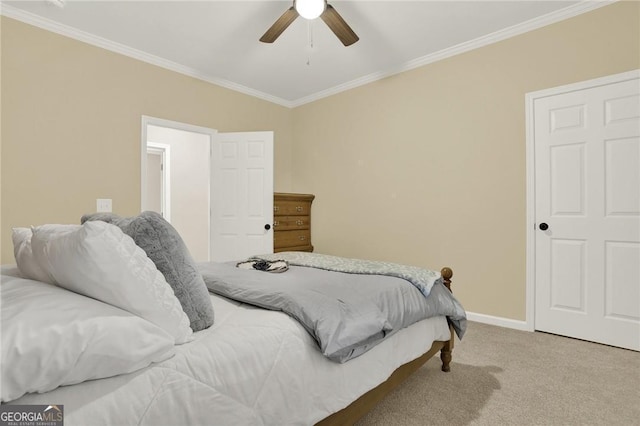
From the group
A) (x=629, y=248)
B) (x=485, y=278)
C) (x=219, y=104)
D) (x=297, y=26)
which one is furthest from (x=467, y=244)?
(x=219, y=104)

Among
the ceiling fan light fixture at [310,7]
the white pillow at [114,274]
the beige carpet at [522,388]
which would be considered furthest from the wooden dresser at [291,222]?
the white pillow at [114,274]

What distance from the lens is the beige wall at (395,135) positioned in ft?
8.85

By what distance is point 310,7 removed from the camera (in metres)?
2.31

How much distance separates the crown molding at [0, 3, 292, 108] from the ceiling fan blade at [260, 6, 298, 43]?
1.48 meters

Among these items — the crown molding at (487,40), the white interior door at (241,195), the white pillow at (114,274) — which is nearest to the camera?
the white pillow at (114,274)

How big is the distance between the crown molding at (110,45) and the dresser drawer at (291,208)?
1.57m

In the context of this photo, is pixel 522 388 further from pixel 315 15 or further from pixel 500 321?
pixel 315 15

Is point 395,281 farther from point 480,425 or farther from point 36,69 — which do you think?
point 36,69

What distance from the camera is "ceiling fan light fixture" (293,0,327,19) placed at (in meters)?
2.27

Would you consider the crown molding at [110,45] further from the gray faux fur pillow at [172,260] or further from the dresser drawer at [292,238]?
the gray faux fur pillow at [172,260]

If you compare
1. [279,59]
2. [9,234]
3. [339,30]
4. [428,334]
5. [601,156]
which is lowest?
[428,334]

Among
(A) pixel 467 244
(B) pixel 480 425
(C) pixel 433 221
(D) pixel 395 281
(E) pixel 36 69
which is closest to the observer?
(B) pixel 480 425

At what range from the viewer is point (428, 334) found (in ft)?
5.95

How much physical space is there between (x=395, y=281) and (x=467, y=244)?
6.05 feet
